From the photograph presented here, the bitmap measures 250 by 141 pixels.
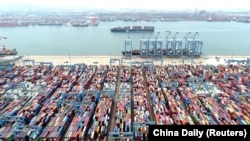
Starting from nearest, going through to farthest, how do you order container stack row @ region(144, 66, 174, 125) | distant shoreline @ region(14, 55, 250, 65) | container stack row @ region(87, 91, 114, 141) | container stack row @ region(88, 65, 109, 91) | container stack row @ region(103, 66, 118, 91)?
1. container stack row @ region(87, 91, 114, 141)
2. container stack row @ region(144, 66, 174, 125)
3. container stack row @ region(103, 66, 118, 91)
4. container stack row @ region(88, 65, 109, 91)
5. distant shoreline @ region(14, 55, 250, 65)

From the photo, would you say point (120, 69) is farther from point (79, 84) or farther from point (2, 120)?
point (2, 120)

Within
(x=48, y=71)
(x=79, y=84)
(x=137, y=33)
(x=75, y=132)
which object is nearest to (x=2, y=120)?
(x=75, y=132)

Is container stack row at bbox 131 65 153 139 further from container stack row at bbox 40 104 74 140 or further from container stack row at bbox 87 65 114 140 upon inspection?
container stack row at bbox 40 104 74 140

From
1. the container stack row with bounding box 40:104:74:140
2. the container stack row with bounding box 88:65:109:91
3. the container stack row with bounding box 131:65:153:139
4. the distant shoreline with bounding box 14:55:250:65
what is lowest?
the container stack row with bounding box 40:104:74:140

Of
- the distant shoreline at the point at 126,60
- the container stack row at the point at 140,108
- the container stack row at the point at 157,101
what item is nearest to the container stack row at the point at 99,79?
the container stack row at the point at 140,108

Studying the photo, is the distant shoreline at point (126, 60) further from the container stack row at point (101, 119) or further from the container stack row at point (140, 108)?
the container stack row at point (101, 119)

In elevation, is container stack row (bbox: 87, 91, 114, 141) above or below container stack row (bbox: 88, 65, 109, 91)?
below

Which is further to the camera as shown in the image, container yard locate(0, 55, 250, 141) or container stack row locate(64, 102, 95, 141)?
container yard locate(0, 55, 250, 141)

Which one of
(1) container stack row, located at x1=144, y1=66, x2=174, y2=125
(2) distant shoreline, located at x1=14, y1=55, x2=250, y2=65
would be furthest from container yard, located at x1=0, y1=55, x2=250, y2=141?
(2) distant shoreline, located at x1=14, y1=55, x2=250, y2=65

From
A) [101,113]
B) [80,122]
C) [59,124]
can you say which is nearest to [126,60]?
[101,113]
